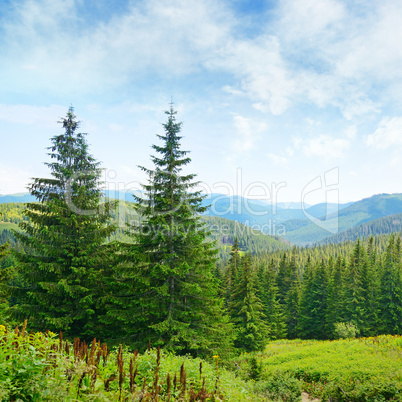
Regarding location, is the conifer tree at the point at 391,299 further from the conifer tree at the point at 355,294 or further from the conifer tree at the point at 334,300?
the conifer tree at the point at 334,300

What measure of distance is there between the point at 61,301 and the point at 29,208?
5.22 metres

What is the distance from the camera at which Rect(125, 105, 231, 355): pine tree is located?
11.9 meters

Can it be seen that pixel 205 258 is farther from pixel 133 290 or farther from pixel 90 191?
pixel 90 191

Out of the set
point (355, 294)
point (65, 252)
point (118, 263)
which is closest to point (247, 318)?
point (118, 263)

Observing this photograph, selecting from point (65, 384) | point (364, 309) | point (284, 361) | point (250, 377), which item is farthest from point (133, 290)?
point (364, 309)

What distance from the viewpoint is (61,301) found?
41.8 feet

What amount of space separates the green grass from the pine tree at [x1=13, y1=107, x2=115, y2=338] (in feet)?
40.6

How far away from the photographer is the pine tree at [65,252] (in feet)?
40.0

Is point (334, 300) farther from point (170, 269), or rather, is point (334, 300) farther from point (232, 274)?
point (170, 269)

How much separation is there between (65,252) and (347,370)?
19528 mm

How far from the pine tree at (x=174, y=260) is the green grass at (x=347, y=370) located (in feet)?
23.2

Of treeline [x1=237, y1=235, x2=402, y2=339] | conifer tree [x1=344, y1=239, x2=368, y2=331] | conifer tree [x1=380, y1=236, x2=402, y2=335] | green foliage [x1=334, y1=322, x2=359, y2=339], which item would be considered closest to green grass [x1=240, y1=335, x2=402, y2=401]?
green foliage [x1=334, y1=322, x2=359, y2=339]

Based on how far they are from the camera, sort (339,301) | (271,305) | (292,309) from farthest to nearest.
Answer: (292,309), (339,301), (271,305)

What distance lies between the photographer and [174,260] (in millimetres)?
12797
